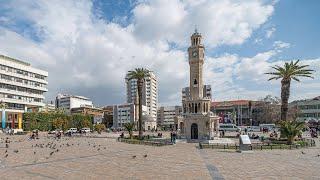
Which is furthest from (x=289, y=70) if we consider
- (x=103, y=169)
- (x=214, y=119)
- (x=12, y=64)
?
(x=12, y=64)

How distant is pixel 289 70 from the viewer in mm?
53000

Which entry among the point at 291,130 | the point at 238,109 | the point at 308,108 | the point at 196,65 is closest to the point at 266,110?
the point at 308,108

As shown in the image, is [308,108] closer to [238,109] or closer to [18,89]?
[238,109]

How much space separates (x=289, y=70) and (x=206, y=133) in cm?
1740

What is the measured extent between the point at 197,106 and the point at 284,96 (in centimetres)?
1497

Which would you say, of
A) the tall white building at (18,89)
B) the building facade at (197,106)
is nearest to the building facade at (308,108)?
the building facade at (197,106)

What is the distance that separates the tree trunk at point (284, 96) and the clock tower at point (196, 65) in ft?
46.9

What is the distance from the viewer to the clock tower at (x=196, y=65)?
61.8m

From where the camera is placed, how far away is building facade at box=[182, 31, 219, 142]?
59.8 m

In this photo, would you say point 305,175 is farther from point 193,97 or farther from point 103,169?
point 193,97

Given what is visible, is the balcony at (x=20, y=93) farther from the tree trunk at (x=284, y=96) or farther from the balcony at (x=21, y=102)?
the tree trunk at (x=284, y=96)

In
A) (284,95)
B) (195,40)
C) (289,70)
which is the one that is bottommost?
(284,95)

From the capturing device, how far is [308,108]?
13800cm

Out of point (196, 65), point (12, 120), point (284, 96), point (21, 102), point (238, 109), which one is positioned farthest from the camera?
point (238, 109)
